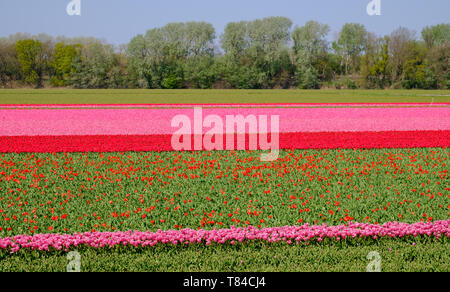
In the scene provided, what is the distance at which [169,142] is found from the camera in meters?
12.5

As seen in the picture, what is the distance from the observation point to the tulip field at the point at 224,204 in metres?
5.10

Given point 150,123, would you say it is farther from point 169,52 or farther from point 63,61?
point 169,52

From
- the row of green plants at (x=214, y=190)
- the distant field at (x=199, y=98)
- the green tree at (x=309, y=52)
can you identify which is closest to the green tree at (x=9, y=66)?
the distant field at (x=199, y=98)

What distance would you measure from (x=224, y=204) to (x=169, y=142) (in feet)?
19.0

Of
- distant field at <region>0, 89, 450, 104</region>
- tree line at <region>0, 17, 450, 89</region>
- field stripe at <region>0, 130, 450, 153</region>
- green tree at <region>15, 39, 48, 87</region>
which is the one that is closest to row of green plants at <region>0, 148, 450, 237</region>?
field stripe at <region>0, 130, 450, 153</region>

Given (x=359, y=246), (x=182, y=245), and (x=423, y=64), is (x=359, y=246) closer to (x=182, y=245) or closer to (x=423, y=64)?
(x=182, y=245)

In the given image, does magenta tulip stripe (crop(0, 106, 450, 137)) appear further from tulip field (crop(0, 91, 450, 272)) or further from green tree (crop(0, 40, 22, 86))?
green tree (crop(0, 40, 22, 86))

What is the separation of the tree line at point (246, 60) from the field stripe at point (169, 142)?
156 ft

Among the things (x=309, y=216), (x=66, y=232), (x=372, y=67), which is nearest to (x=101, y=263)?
(x=66, y=232)

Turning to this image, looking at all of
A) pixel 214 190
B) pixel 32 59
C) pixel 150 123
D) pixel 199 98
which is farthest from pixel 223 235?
pixel 32 59

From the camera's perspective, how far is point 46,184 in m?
8.27

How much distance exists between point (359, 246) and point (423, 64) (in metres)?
62.6

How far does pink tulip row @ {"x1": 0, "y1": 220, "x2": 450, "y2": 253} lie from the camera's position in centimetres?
530

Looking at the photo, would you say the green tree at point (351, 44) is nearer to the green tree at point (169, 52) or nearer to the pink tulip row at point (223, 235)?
the green tree at point (169, 52)
